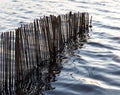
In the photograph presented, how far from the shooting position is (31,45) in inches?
304

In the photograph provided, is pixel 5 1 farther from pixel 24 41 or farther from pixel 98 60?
pixel 24 41

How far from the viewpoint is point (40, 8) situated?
18.3 metres

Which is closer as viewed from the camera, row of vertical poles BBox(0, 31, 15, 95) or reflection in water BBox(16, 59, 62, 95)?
row of vertical poles BBox(0, 31, 15, 95)

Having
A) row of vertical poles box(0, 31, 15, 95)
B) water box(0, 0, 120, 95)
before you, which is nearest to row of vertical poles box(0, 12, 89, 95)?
row of vertical poles box(0, 31, 15, 95)

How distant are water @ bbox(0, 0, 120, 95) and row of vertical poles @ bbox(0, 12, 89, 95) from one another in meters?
0.60

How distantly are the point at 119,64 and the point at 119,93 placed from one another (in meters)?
2.03

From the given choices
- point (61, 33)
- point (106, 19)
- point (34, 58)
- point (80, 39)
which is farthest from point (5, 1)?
point (34, 58)

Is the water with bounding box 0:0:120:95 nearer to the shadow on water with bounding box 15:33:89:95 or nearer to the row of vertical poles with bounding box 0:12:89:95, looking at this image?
the shadow on water with bounding box 15:33:89:95

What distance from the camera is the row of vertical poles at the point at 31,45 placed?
6734mm

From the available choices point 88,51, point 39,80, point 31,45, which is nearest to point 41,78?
point 39,80

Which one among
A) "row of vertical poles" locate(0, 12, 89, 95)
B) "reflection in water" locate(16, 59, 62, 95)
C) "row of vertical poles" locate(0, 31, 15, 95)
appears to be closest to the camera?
"row of vertical poles" locate(0, 31, 15, 95)

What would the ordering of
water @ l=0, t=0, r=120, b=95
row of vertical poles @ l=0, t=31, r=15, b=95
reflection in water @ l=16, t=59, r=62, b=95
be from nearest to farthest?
1. row of vertical poles @ l=0, t=31, r=15, b=95
2. reflection in water @ l=16, t=59, r=62, b=95
3. water @ l=0, t=0, r=120, b=95

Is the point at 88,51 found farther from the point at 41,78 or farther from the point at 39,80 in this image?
the point at 39,80

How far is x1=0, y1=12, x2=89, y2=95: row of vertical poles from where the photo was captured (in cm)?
673
